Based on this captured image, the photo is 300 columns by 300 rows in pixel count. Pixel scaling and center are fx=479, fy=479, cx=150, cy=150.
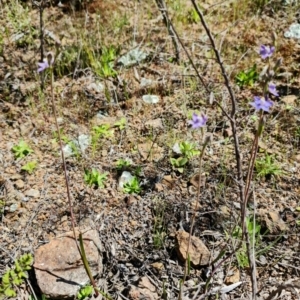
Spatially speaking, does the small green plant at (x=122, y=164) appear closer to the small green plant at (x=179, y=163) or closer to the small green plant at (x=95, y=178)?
the small green plant at (x=95, y=178)

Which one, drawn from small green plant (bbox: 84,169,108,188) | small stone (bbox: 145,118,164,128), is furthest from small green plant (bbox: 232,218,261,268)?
small stone (bbox: 145,118,164,128)

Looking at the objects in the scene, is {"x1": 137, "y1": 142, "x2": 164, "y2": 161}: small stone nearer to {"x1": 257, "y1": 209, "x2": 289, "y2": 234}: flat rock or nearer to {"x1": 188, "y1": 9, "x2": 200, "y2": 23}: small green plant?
{"x1": 257, "y1": 209, "x2": 289, "y2": 234}: flat rock

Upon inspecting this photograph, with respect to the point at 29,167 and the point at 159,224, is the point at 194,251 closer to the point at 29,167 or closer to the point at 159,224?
the point at 159,224

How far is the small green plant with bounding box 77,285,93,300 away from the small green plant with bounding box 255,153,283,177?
3.38 ft

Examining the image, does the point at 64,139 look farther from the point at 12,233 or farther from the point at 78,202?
the point at 12,233

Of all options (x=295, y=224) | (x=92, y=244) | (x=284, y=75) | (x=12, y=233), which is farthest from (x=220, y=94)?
(x=12, y=233)

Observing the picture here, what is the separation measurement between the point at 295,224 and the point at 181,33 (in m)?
1.64

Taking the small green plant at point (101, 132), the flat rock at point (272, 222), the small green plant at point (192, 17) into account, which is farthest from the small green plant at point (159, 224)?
the small green plant at point (192, 17)

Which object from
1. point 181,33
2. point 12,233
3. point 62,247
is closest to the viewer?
point 62,247

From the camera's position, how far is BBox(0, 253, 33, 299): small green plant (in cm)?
207

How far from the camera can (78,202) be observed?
2.46m

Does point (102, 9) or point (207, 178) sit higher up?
point (102, 9)

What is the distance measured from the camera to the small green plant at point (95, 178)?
253 cm

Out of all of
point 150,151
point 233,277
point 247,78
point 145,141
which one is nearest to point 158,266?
point 233,277
